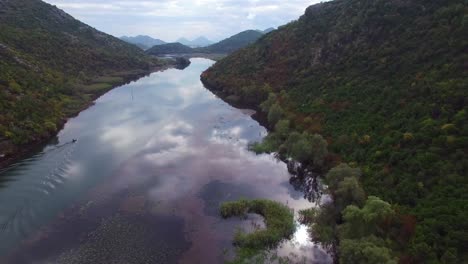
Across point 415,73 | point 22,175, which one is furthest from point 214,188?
point 415,73

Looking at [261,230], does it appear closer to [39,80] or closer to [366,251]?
[366,251]

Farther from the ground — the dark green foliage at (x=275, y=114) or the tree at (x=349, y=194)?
the tree at (x=349, y=194)

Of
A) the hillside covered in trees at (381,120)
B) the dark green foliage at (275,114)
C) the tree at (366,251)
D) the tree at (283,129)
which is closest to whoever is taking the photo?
the tree at (366,251)

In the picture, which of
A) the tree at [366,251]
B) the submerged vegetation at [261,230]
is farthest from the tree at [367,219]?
the submerged vegetation at [261,230]

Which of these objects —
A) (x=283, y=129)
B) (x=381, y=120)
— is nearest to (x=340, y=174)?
(x=381, y=120)

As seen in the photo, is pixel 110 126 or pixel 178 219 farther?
pixel 110 126

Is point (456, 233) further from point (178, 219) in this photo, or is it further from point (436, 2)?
point (436, 2)

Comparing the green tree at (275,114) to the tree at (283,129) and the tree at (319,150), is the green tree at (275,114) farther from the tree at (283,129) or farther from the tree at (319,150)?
the tree at (319,150)
